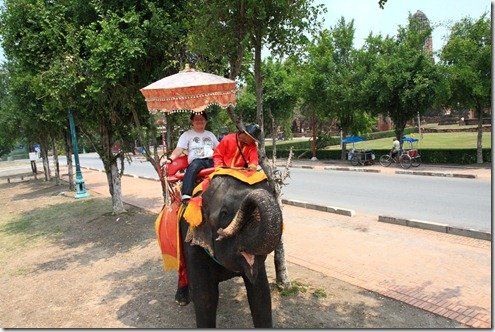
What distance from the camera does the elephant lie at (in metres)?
3.41

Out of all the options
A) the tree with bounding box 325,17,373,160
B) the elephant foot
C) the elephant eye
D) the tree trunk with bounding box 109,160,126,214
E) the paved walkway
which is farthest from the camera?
the tree with bounding box 325,17,373,160

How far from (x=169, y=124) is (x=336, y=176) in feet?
36.3

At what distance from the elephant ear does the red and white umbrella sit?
1840 millimetres

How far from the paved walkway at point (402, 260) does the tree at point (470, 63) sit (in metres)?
10.9

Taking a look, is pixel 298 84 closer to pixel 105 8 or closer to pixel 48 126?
pixel 48 126

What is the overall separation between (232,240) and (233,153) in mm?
1589

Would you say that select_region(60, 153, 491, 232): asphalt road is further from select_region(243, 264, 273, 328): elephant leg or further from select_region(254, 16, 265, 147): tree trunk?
select_region(243, 264, 273, 328): elephant leg

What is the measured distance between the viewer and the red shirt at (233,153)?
4965mm

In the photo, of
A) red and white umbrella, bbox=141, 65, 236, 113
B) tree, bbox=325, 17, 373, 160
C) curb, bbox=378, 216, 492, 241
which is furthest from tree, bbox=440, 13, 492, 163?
red and white umbrella, bbox=141, 65, 236, 113

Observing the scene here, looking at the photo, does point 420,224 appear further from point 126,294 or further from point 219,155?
point 126,294

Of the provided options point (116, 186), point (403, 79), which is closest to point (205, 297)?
point (116, 186)

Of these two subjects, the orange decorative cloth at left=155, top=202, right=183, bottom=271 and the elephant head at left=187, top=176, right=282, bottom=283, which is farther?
the orange decorative cloth at left=155, top=202, right=183, bottom=271

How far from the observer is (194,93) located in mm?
5508

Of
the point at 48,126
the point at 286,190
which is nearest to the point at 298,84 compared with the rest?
the point at 286,190
